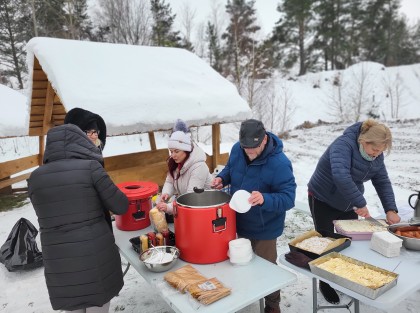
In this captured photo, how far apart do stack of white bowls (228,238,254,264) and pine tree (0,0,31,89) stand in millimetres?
23251

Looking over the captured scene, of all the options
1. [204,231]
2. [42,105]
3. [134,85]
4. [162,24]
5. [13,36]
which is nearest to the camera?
[204,231]

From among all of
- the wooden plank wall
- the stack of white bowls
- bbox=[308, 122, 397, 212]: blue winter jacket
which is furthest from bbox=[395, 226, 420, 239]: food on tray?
Answer: the wooden plank wall

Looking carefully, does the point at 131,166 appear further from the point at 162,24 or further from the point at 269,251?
the point at 162,24

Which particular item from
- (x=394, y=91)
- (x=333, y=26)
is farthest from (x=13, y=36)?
(x=394, y=91)

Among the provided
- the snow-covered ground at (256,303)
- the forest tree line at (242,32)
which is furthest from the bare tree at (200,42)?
the snow-covered ground at (256,303)

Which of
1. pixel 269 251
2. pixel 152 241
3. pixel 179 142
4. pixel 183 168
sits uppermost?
pixel 179 142

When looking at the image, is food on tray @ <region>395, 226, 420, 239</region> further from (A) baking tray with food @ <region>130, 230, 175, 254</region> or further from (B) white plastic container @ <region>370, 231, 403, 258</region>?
(A) baking tray with food @ <region>130, 230, 175, 254</region>

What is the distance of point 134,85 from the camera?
529 centimetres

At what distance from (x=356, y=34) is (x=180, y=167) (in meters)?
31.0

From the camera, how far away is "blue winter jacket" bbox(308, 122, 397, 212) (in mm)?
2446

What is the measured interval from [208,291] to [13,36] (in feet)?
81.3

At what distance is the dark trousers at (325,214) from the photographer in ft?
9.53

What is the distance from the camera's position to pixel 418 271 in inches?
72.8

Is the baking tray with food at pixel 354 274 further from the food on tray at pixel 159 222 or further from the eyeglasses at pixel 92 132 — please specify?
the eyeglasses at pixel 92 132
